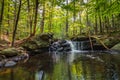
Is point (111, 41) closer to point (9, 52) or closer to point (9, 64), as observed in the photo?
point (9, 52)

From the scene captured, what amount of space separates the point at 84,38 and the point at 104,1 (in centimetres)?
1995

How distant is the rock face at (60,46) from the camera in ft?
95.8

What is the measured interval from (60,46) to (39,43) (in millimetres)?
5267

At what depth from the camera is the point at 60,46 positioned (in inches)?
1180

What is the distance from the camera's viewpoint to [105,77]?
1046 centimetres

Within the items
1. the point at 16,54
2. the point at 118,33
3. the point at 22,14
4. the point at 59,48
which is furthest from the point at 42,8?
the point at 16,54

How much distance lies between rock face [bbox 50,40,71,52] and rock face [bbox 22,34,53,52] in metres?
1.38

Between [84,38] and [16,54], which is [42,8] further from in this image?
[16,54]

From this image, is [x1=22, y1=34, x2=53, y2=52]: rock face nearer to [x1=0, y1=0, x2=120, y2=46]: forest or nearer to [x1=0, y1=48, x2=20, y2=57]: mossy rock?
[x1=0, y1=0, x2=120, y2=46]: forest

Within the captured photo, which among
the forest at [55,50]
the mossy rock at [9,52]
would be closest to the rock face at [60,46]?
the forest at [55,50]

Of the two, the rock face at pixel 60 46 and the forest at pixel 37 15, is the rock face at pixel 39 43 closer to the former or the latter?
the forest at pixel 37 15

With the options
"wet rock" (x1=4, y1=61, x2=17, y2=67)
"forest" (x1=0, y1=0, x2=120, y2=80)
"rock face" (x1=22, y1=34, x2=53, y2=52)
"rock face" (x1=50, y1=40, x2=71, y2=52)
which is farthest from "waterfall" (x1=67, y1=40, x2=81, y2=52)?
"wet rock" (x1=4, y1=61, x2=17, y2=67)

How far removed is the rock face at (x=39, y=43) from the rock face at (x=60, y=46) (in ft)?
4.54

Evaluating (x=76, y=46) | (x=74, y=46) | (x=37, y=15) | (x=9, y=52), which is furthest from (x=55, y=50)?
(x=9, y=52)
